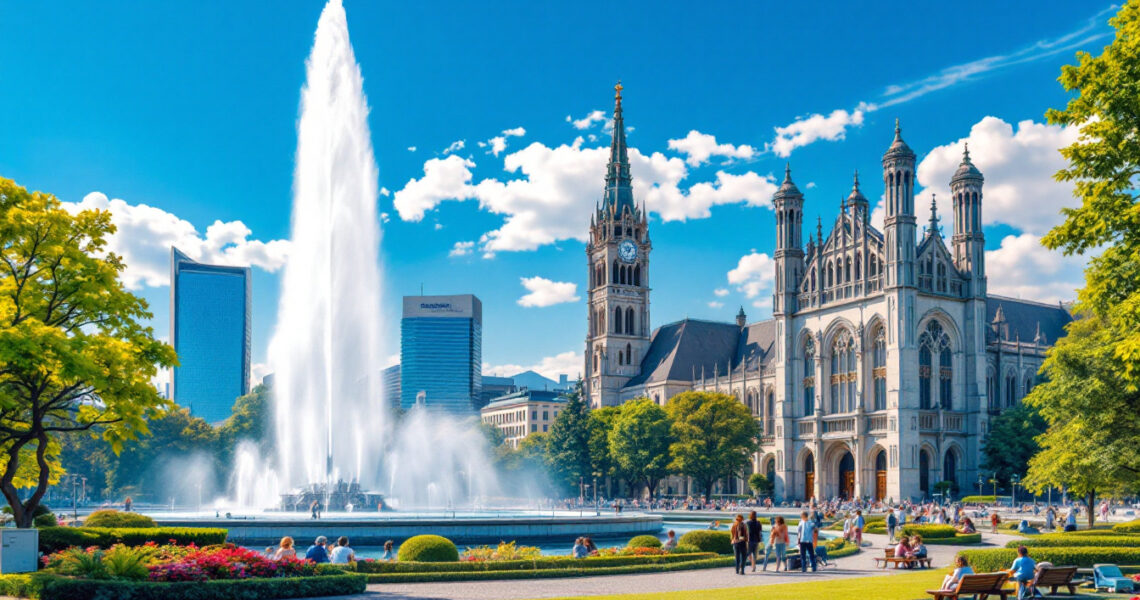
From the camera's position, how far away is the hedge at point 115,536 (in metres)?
26.5

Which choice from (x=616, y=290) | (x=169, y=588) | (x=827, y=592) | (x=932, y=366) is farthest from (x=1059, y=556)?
(x=616, y=290)

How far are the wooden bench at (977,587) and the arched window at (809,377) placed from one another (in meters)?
85.7

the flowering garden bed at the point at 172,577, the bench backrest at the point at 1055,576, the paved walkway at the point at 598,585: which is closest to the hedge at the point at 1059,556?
the bench backrest at the point at 1055,576

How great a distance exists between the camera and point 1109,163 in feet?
86.2

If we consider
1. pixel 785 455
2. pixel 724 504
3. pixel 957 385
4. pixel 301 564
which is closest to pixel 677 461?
pixel 724 504

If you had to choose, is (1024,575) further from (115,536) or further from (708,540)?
(115,536)

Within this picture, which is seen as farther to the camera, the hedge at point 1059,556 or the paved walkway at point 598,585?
the hedge at point 1059,556

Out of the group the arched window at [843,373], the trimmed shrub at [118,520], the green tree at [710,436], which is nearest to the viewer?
the trimmed shrub at [118,520]

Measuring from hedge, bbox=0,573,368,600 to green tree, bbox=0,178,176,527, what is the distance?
5579mm

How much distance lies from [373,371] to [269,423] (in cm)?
5806

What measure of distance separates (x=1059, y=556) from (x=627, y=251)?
378 ft

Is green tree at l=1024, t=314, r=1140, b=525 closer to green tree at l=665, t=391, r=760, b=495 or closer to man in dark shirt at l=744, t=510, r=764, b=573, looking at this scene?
man in dark shirt at l=744, t=510, r=764, b=573

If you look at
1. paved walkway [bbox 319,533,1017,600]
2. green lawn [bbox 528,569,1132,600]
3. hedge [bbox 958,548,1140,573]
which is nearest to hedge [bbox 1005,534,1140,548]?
hedge [bbox 958,548,1140,573]

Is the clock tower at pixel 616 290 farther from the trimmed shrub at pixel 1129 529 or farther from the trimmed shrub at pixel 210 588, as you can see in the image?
the trimmed shrub at pixel 210 588
